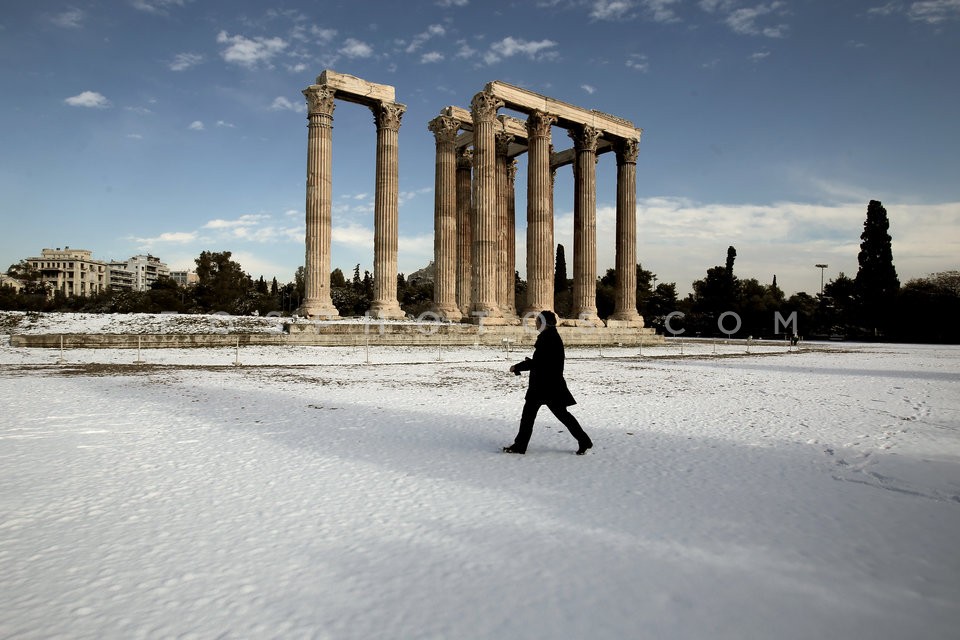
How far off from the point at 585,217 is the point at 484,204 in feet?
25.0

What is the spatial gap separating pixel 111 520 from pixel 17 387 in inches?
396

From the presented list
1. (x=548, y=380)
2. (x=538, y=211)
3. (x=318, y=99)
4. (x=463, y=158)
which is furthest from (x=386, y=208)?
(x=548, y=380)

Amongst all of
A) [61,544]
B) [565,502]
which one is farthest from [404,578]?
[61,544]

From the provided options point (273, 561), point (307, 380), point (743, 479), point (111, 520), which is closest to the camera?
point (273, 561)

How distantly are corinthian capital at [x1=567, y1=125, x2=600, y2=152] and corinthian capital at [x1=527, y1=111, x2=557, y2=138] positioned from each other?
2.81 meters

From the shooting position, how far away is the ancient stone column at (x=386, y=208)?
3061 cm

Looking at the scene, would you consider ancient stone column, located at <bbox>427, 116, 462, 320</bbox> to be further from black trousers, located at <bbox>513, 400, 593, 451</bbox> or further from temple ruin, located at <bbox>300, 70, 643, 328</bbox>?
black trousers, located at <bbox>513, 400, 593, 451</bbox>

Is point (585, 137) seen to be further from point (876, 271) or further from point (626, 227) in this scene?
point (876, 271)

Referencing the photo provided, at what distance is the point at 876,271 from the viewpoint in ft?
174

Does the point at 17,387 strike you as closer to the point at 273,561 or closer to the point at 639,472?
the point at 273,561

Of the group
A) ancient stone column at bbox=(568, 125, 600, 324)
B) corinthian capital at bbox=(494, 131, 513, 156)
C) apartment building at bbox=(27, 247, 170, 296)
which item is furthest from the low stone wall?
apartment building at bbox=(27, 247, 170, 296)

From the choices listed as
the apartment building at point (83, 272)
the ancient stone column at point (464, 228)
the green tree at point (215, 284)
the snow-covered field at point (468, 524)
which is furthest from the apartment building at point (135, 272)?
the snow-covered field at point (468, 524)

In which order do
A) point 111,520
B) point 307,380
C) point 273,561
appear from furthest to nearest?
point 307,380 < point 111,520 < point 273,561

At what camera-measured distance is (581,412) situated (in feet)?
31.6
